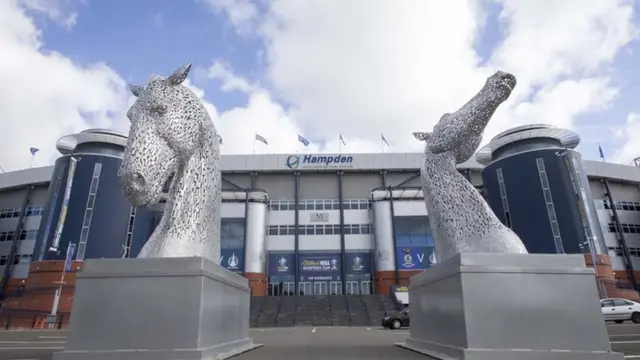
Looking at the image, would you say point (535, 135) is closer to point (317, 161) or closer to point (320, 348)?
point (317, 161)

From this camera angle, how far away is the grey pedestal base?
5.36 metres

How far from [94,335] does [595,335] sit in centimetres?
660

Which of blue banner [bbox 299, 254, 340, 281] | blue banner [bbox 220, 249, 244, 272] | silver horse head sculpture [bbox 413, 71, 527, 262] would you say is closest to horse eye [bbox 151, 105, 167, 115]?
silver horse head sculpture [bbox 413, 71, 527, 262]

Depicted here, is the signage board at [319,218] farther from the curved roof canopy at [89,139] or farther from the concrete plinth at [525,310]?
the concrete plinth at [525,310]

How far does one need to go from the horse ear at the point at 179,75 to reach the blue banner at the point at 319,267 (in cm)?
3134

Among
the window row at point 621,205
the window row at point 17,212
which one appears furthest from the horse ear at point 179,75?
the window row at point 621,205

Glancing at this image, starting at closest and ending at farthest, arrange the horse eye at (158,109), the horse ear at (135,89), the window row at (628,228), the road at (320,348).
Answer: the horse eye at (158,109)
the road at (320,348)
the horse ear at (135,89)
the window row at (628,228)

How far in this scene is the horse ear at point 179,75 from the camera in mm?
6668

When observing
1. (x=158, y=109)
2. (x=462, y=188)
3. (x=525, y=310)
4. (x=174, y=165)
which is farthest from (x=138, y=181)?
(x=525, y=310)

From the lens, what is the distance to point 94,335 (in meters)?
5.43

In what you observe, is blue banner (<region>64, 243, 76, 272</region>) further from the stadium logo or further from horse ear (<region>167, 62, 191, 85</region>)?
horse ear (<region>167, 62, 191, 85</region>)

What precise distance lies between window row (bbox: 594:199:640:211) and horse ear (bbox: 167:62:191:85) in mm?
45987

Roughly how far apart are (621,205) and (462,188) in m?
45.3

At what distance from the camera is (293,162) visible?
4138cm
